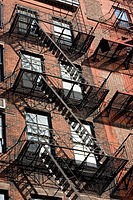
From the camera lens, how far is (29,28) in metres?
24.5

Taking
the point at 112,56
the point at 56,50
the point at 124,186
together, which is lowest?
the point at 124,186

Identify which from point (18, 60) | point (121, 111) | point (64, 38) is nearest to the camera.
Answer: point (18, 60)

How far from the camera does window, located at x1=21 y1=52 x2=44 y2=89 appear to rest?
69.9ft

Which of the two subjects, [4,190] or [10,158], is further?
[10,158]

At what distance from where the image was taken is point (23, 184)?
57.1 feet

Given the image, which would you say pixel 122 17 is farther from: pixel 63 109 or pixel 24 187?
pixel 24 187

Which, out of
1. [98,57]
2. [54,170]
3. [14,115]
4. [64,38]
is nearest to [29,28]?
[64,38]

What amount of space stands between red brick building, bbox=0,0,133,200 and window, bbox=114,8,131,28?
0.12 metres

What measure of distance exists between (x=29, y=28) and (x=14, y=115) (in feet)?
22.8

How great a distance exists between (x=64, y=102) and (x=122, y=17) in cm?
1375

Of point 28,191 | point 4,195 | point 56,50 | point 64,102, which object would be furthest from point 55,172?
point 56,50

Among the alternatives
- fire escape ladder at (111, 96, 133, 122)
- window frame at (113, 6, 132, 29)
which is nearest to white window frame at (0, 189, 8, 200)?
fire escape ladder at (111, 96, 133, 122)

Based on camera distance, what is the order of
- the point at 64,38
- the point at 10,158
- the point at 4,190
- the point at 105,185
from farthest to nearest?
1. the point at 64,38
2. the point at 105,185
3. the point at 10,158
4. the point at 4,190

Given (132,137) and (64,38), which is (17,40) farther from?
(132,137)
